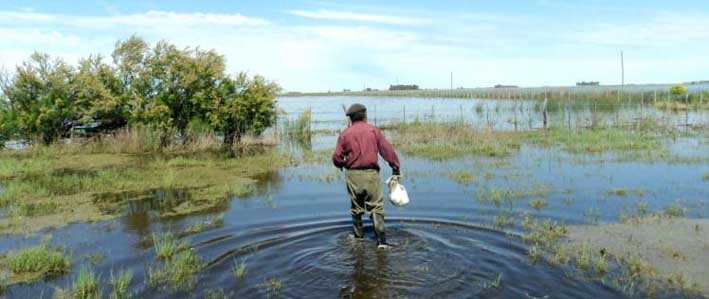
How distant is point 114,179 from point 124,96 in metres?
7.54

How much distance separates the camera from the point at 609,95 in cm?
4428

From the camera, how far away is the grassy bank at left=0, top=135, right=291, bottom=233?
9.64m

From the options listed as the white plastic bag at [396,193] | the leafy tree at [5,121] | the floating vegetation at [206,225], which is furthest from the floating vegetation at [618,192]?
the leafy tree at [5,121]

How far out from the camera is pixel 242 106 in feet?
66.1

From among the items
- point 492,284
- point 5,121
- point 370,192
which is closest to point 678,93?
point 370,192

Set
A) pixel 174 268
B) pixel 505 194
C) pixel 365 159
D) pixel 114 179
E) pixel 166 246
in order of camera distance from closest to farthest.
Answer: pixel 174 268, pixel 166 246, pixel 365 159, pixel 505 194, pixel 114 179

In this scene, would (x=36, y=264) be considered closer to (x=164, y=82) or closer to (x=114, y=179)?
(x=114, y=179)

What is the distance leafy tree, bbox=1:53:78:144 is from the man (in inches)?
631

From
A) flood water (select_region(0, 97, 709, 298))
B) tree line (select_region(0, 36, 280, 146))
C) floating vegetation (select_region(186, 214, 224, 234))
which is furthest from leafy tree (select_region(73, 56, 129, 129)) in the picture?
floating vegetation (select_region(186, 214, 224, 234))

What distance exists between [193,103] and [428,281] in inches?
629

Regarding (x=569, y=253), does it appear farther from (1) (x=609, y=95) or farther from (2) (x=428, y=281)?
(1) (x=609, y=95)

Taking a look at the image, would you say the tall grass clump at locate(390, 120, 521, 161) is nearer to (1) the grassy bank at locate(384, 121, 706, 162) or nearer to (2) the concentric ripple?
(1) the grassy bank at locate(384, 121, 706, 162)

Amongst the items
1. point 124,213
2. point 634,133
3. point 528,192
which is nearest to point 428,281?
point 528,192

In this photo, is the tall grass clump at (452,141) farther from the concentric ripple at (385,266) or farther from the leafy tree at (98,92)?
the leafy tree at (98,92)
